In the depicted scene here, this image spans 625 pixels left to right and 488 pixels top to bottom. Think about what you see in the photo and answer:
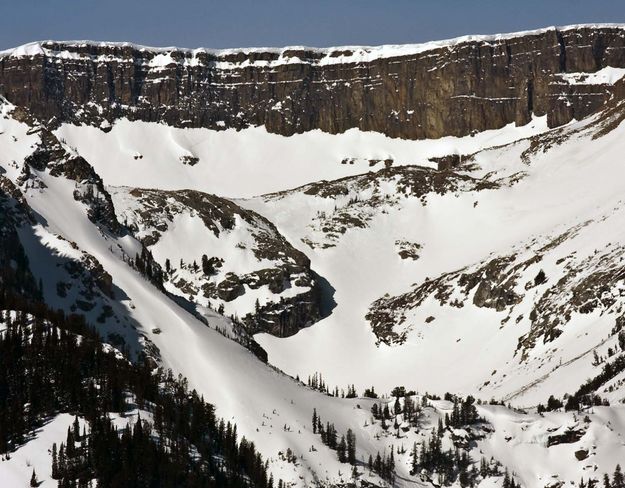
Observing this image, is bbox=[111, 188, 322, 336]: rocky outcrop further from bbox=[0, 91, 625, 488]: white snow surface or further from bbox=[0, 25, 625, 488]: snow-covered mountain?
bbox=[0, 91, 625, 488]: white snow surface

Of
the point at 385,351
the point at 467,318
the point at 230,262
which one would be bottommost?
the point at 385,351

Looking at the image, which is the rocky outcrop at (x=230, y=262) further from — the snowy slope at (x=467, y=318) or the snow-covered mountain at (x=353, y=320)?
the snowy slope at (x=467, y=318)

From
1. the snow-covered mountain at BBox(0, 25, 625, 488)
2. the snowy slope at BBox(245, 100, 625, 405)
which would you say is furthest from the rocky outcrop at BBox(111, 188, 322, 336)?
the snowy slope at BBox(245, 100, 625, 405)

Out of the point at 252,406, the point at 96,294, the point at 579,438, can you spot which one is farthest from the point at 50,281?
the point at 579,438

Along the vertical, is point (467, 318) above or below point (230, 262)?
below

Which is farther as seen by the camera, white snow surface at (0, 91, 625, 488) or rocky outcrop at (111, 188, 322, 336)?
rocky outcrop at (111, 188, 322, 336)

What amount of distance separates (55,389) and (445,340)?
277 ft

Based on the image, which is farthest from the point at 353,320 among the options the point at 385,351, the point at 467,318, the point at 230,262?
the point at 467,318

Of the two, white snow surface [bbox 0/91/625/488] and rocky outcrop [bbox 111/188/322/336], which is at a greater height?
rocky outcrop [bbox 111/188/322/336]

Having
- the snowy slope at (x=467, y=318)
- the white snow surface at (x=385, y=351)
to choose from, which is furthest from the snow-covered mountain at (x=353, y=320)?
the snowy slope at (x=467, y=318)

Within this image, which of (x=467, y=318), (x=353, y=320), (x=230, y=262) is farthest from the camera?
(x=230, y=262)

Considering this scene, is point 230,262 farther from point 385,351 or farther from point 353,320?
point 385,351

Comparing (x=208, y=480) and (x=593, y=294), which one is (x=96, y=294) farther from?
(x=593, y=294)

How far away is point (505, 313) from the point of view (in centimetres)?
15125
